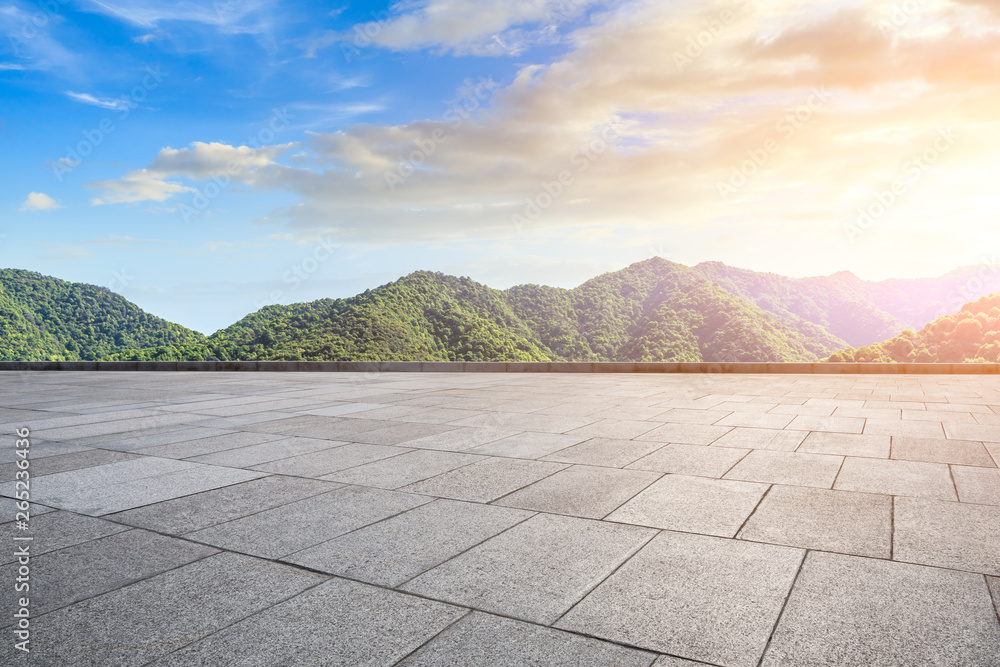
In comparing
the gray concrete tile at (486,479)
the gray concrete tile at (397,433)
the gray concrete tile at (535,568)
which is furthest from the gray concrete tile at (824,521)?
the gray concrete tile at (397,433)

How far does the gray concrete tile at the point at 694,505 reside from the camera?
4.36 metres

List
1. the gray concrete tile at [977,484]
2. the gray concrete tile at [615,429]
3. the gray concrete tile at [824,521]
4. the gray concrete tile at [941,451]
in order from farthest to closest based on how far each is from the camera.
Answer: the gray concrete tile at [615,429] → the gray concrete tile at [941,451] → the gray concrete tile at [977,484] → the gray concrete tile at [824,521]

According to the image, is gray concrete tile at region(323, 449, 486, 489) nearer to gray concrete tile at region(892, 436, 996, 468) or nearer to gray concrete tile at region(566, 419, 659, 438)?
gray concrete tile at region(566, 419, 659, 438)

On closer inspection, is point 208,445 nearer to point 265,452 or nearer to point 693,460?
point 265,452

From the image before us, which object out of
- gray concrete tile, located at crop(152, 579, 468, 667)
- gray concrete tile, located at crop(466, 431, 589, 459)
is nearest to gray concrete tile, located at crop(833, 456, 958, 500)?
gray concrete tile, located at crop(466, 431, 589, 459)

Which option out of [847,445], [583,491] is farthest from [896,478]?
[583,491]

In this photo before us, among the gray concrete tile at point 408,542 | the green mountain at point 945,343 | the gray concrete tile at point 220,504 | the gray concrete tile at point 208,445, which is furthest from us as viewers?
the green mountain at point 945,343

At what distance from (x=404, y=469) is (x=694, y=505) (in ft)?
8.91

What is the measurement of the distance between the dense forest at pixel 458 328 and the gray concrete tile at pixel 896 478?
27.4 meters

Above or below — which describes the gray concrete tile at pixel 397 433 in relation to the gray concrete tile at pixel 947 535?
above

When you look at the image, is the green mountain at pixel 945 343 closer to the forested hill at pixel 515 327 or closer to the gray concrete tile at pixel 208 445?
the forested hill at pixel 515 327

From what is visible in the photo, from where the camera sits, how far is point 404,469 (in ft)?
19.9

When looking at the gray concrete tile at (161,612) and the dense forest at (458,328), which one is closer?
the gray concrete tile at (161,612)

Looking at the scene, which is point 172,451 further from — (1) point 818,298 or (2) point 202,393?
(1) point 818,298
